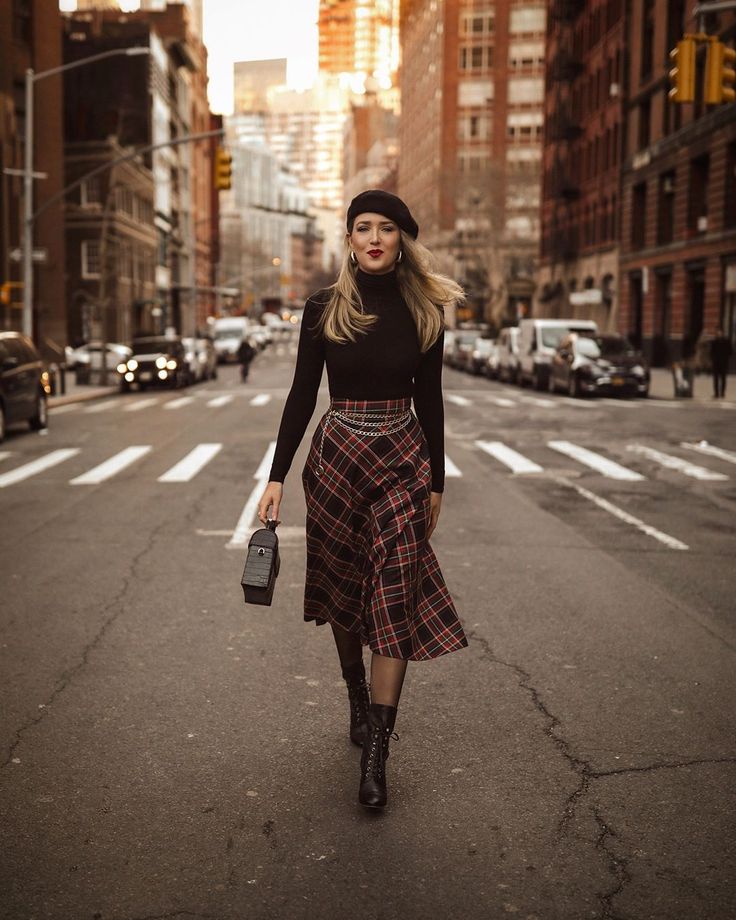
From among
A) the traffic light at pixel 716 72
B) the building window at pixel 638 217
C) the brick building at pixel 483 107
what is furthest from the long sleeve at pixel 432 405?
the brick building at pixel 483 107

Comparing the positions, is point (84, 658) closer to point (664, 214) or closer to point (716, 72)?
point (716, 72)

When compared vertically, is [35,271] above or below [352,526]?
above

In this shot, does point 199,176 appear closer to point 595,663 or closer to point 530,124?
point 530,124

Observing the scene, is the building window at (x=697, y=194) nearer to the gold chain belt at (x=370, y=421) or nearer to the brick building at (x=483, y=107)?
the gold chain belt at (x=370, y=421)

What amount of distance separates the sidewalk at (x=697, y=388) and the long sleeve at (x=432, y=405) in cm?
2455

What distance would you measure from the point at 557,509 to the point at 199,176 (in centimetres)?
10894

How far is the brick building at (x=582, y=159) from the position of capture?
57.3 m

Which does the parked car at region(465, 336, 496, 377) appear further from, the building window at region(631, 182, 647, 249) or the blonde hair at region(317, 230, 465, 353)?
the blonde hair at region(317, 230, 465, 353)

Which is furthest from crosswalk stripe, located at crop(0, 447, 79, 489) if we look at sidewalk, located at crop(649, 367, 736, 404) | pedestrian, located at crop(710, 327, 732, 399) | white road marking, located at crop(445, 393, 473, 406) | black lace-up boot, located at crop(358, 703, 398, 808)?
sidewalk, located at crop(649, 367, 736, 404)

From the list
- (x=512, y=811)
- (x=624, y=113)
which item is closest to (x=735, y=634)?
(x=512, y=811)

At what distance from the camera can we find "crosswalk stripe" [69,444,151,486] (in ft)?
45.0

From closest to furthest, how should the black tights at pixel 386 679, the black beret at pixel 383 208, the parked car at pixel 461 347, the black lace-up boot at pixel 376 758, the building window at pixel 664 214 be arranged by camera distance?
1. the black lace-up boot at pixel 376 758
2. the black tights at pixel 386 679
3. the black beret at pixel 383 208
4. the building window at pixel 664 214
5. the parked car at pixel 461 347

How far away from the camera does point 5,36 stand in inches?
1794

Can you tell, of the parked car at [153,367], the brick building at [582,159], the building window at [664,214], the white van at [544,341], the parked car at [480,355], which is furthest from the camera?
the brick building at [582,159]
